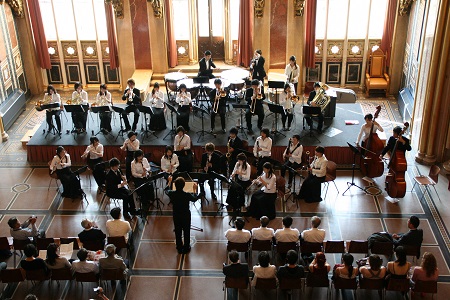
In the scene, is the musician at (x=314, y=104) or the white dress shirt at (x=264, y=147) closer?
the white dress shirt at (x=264, y=147)

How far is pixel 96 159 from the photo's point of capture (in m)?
13.0

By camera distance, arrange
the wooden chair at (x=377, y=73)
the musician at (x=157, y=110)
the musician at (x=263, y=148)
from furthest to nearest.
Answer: the wooden chair at (x=377, y=73), the musician at (x=157, y=110), the musician at (x=263, y=148)

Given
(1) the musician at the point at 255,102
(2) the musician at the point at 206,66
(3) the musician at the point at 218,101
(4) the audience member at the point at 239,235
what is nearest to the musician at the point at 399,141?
(1) the musician at the point at 255,102

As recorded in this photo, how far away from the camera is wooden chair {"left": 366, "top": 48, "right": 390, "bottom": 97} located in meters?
18.2

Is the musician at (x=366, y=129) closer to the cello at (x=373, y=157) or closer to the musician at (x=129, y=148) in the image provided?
the cello at (x=373, y=157)

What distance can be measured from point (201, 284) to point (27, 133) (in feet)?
26.7

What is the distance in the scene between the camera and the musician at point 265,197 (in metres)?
→ 11.3

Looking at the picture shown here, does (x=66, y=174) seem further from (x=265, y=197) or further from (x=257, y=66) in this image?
(x=257, y=66)

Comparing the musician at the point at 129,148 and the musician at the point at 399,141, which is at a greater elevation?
the musician at the point at 399,141

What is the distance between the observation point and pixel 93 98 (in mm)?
18797

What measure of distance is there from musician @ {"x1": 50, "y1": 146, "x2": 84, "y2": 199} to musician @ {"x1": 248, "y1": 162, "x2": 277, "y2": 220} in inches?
153

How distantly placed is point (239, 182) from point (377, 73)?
28.2ft

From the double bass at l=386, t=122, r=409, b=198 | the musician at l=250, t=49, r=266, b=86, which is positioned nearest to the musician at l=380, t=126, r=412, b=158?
the double bass at l=386, t=122, r=409, b=198

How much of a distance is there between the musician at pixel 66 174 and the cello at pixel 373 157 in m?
6.29
